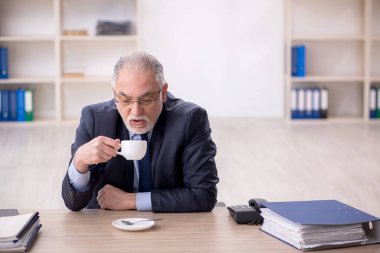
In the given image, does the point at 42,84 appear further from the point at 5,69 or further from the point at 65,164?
the point at 65,164

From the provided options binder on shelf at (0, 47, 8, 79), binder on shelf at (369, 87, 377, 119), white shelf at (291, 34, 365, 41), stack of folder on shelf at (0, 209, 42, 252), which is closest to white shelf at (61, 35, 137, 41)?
binder on shelf at (0, 47, 8, 79)

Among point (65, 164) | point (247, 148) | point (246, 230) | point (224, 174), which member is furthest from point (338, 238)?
point (247, 148)

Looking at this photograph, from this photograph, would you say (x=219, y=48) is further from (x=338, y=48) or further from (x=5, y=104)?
(x=5, y=104)

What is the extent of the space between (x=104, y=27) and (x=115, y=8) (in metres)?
0.34

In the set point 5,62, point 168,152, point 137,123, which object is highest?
point 5,62

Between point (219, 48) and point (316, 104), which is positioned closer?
point (316, 104)

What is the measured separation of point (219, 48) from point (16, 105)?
2222mm

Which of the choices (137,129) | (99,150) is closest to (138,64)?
(137,129)

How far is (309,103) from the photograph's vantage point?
791 centimetres

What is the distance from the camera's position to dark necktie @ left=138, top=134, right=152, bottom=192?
2.60 metres

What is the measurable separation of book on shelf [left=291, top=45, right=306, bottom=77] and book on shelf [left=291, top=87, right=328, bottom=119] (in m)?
0.19

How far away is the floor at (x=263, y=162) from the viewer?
4.77 m

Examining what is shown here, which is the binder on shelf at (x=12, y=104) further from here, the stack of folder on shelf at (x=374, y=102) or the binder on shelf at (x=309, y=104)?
the stack of folder on shelf at (x=374, y=102)

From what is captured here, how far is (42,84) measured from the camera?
316 inches
